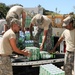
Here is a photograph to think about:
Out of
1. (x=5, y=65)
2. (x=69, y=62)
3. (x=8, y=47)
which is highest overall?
(x=8, y=47)

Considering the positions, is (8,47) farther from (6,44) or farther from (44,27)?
(44,27)

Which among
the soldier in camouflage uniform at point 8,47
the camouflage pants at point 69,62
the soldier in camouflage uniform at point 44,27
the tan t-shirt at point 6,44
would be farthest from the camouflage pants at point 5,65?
the soldier in camouflage uniform at point 44,27

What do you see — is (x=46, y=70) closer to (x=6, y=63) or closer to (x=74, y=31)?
(x=6, y=63)

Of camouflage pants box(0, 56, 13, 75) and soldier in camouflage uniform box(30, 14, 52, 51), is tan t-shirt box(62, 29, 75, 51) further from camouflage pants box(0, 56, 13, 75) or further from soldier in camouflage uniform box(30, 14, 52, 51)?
soldier in camouflage uniform box(30, 14, 52, 51)

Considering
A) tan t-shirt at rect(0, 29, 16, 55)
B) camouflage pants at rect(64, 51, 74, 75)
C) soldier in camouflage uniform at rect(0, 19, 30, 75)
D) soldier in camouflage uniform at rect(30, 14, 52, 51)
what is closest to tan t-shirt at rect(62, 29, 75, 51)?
camouflage pants at rect(64, 51, 74, 75)

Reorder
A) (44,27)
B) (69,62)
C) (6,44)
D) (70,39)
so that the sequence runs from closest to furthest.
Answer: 1. (6,44)
2. (70,39)
3. (69,62)
4. (44,27)

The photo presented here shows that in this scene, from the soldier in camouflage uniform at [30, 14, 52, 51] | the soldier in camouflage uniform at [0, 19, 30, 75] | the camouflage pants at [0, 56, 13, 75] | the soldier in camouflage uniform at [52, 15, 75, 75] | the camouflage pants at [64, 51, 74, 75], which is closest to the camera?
the soldier in camouflage uniform at [0, 19, 30, 75]

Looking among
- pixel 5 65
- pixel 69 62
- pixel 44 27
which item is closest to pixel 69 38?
pixel 69 62

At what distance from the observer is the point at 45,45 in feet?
25.1

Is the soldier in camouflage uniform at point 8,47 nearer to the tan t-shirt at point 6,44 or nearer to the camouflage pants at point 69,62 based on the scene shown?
the tan t-shirt at point 6,44

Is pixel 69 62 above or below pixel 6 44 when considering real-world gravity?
below

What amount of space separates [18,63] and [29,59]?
1.85 feet

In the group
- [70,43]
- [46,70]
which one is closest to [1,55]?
[46,70]

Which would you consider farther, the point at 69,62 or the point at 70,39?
the point at 69,62
